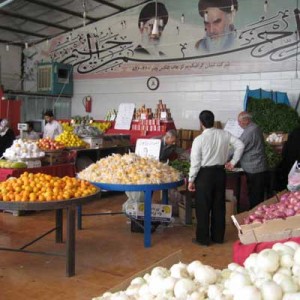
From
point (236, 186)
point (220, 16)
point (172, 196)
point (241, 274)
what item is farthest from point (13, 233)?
point (220, 16)

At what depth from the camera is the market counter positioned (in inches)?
268

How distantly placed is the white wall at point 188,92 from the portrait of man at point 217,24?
0.85 m

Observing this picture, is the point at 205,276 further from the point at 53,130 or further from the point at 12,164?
the point at 53,130

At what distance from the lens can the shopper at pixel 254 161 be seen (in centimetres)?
644

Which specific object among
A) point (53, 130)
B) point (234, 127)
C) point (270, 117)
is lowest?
point (53, 130)

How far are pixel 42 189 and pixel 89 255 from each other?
1.12 metres

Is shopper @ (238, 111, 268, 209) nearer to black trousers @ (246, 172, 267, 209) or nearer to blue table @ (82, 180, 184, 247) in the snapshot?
black trousers @ (246, 172, 267, 209)

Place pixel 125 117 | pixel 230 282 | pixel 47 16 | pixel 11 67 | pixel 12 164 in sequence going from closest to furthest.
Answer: pixel 230 282
pixel 12 164
pixel 125 117
pixel 47 16
pixel 11 67

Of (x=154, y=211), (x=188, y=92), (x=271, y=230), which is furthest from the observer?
(x=188, y=92)

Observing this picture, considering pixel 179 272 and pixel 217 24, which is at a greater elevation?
pixel 217 24

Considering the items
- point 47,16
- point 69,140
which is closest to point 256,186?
point 69,140

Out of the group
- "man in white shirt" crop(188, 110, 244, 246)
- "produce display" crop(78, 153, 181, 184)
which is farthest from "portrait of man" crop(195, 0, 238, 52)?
"produce display" crop(78, 153, 181, 184)

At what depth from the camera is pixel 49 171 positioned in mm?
7488

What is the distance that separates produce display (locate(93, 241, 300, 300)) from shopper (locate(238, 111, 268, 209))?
4237 millimetres
